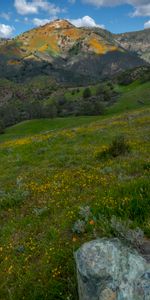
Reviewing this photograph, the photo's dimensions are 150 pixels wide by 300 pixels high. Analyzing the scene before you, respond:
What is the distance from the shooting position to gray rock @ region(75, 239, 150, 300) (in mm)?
4629

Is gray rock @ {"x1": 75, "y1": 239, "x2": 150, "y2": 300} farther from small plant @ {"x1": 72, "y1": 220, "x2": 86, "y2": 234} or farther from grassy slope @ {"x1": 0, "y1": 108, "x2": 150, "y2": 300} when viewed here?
small plant @ {"x1": 72, "y1": 220, "x2": 86, "y2": 234}

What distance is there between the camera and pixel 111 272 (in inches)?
194

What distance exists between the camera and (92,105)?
72438mm

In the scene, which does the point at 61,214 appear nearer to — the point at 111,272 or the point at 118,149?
the point at 111,272

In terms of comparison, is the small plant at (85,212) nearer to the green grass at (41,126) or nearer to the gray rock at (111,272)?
the gray rock at (111,272)

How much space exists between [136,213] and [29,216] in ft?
11.1

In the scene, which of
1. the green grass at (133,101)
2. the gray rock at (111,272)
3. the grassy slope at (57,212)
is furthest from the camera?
the green grass at (133,101)

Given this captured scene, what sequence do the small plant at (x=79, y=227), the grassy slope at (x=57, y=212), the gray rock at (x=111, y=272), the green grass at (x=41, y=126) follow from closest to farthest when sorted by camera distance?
1. the gray rock at (x=111, y=272)
2. the grassy slope at (x=57, y=212)
3. the small plant at (x=79, y=227)
4. the green grass at (x=41, y=126)

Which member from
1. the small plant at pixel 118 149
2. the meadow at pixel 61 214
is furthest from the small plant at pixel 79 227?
the small plant at pixel 118 149

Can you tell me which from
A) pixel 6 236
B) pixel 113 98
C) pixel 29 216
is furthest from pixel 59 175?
pixel 113 98

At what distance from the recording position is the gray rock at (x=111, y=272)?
15.2 feet

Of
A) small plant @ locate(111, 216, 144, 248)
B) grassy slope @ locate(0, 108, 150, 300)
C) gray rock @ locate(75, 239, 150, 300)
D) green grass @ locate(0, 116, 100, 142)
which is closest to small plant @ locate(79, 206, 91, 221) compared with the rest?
grassy slope @ locate(0, 108, 150, 300)

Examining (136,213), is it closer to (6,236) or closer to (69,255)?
(69,255)

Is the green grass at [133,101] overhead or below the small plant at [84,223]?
below
